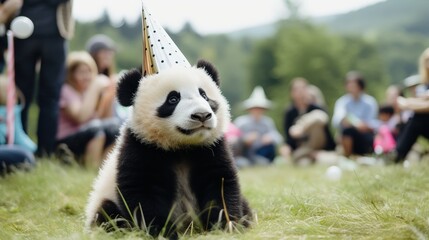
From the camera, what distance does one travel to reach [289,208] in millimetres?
3625

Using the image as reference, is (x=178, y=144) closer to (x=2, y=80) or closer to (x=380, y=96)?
(x=2, y=80)

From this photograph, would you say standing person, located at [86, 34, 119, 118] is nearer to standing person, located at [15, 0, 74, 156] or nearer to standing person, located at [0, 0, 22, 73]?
standing person, located at [15, 0, 74, 156]

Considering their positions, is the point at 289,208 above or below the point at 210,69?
below

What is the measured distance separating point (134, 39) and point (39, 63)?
51.8 meters

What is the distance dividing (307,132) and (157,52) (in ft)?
25.1

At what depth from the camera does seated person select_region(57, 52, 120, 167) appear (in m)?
6.86

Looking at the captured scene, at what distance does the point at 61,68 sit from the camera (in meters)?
6.30

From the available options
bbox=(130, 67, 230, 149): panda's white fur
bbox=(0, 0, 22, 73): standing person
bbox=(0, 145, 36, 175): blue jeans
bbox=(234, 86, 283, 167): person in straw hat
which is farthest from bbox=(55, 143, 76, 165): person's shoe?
bbox=(234, 86, 283, 167): person in straw hat

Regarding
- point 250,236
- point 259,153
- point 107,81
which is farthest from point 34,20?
point 259,153

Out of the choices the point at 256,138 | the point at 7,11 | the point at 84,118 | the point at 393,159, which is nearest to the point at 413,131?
the point at 393,159

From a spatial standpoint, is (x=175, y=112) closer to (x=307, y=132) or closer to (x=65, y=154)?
(x=65, y=154)

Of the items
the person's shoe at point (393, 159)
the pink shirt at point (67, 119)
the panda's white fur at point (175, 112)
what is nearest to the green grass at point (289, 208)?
the panda's white fur at point (175, 112)

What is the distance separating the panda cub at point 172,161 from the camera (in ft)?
9.84

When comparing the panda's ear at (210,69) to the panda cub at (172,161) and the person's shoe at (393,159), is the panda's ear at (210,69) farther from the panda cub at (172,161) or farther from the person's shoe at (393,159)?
the person's shoe at (393,159)
